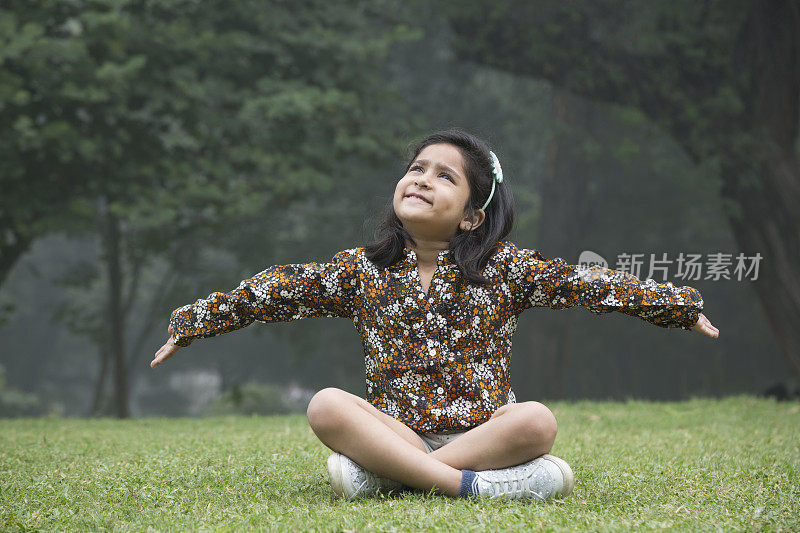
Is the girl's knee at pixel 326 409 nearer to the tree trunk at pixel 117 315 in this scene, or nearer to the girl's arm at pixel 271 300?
the girl's arm at pixel 271 300

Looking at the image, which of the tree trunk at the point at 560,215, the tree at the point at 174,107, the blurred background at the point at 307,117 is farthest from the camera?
the tree trunk at the point at 560,215

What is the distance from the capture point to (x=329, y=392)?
309 centimetres

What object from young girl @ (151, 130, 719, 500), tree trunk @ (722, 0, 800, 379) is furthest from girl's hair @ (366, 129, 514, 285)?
tree trunk @ (722, 0, 800, 379)

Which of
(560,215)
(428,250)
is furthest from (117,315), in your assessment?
(428,250)

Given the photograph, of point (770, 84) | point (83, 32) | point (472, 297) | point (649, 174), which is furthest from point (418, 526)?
point (649, 174)

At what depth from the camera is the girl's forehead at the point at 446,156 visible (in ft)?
11.4

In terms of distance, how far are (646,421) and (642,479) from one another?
321cm

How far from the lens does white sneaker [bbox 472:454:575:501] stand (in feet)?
9.89

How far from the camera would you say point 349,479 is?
10.0 ft

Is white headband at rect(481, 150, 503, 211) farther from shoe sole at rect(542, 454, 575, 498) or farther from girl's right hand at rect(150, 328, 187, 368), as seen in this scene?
girl's right hand at rect(150, 328, 187, 368)

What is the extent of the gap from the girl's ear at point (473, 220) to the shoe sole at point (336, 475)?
1026mm

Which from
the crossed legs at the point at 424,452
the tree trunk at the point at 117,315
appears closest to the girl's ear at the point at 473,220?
the crossed legs at the point at 424,452

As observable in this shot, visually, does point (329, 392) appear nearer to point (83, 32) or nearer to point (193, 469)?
point (193, 469)

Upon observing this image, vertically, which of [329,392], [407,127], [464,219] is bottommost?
[329,392]
